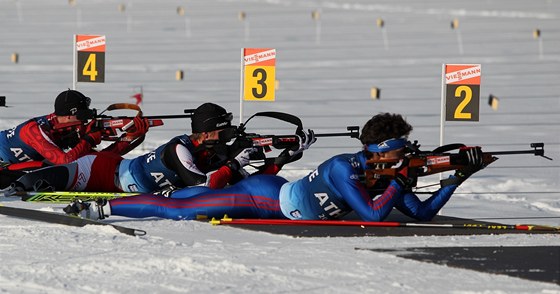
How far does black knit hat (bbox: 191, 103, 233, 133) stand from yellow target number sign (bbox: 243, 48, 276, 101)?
3.28m

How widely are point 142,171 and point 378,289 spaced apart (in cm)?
482

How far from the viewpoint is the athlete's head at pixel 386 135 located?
8961mm

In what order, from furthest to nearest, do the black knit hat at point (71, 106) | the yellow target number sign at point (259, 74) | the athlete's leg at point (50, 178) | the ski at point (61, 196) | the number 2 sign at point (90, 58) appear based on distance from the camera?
the number 2 sign at point (90, 58) → the yellow target number sign at point (259, 74) → the black knit hat at point (71, 106) → the athlete's leg at point (50, 178) → the ski at point (61, 196)

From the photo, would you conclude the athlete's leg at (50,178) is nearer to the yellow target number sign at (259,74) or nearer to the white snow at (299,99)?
the white snow at (299,99)

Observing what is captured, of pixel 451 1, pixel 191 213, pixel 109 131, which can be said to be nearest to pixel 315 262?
pixel 191 213

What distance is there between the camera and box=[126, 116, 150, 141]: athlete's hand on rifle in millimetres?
12227

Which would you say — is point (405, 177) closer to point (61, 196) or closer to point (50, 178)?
point (61, 196)

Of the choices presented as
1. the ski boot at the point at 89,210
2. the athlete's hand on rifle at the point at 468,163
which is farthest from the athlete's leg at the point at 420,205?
the ski boot at the point at 89,210

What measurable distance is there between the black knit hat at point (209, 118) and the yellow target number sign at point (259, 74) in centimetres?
328

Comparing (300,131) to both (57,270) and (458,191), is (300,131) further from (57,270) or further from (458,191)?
(57,270)

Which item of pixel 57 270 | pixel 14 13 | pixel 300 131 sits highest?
pixel 14 13

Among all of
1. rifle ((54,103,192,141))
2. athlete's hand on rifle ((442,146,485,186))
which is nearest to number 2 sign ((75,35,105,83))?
rifle ((54,103,192,141))

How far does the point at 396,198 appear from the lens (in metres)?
8.98

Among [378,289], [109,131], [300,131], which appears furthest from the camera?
[109,131]
